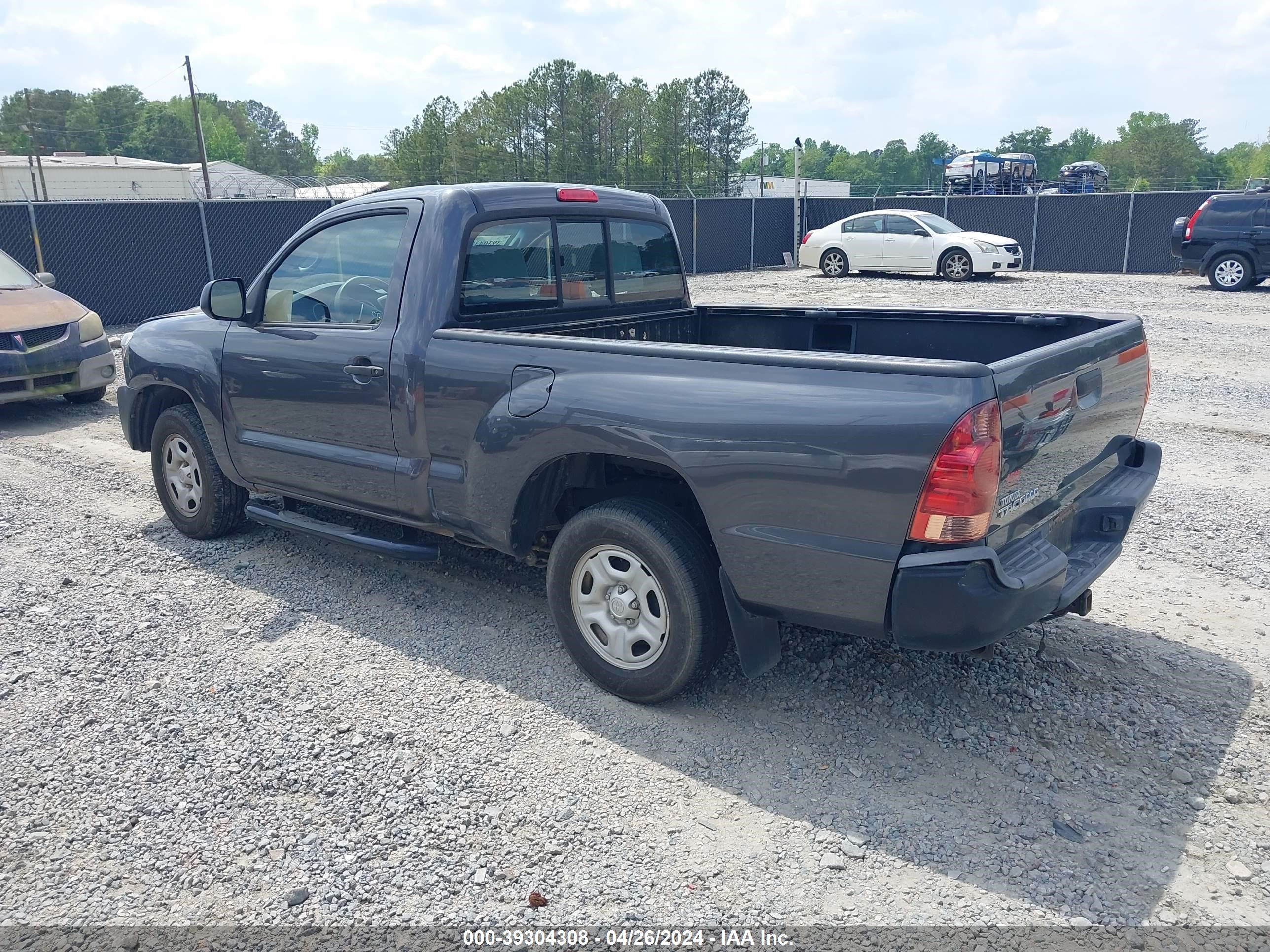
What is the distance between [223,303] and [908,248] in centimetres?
1930

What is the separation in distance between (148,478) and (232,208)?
36.5 feet

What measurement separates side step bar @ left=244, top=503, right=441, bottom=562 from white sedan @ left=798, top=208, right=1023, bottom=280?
18923 mm

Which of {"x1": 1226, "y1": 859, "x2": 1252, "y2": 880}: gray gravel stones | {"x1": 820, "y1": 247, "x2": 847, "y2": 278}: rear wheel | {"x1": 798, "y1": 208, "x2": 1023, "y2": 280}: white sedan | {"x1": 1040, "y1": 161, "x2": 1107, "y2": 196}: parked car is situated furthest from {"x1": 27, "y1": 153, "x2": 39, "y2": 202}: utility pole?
{"x1": 1040, "y1": 161, "x2": 1107, "y2": 196}: parked car

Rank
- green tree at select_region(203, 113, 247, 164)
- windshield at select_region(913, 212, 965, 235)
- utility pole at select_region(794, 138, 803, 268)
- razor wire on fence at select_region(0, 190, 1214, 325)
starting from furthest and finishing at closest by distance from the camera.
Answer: green tree at select_region(203, 113, 247, 164), utility pole at select_region(794, 138, 803, 268), windshield at select_region(913, 212, 965, 235), razor wire on fence at select_region(0, 190, 1214, 325)

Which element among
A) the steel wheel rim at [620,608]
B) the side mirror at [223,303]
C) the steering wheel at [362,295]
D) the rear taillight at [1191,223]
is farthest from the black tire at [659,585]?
the rear taillight at [1191,223]

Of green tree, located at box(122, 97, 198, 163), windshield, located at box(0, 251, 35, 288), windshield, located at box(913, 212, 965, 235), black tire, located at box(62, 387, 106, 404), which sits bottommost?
black tire, located at box(62, 387, 106, 404)

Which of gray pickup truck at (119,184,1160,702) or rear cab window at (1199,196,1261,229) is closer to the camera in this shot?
gray pickup truck at (119,184,1160,702)

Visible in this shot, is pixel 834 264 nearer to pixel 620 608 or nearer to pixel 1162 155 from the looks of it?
pixel 620 608

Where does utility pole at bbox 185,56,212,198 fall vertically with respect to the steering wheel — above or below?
above

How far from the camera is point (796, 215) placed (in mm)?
27922

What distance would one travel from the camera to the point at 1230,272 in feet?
60.3

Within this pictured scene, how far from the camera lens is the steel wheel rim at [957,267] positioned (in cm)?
2150

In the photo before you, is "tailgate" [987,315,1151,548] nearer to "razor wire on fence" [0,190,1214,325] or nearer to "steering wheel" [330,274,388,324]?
"steering wheel" [330,274,388,324]

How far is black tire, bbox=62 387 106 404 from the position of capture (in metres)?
10.1
